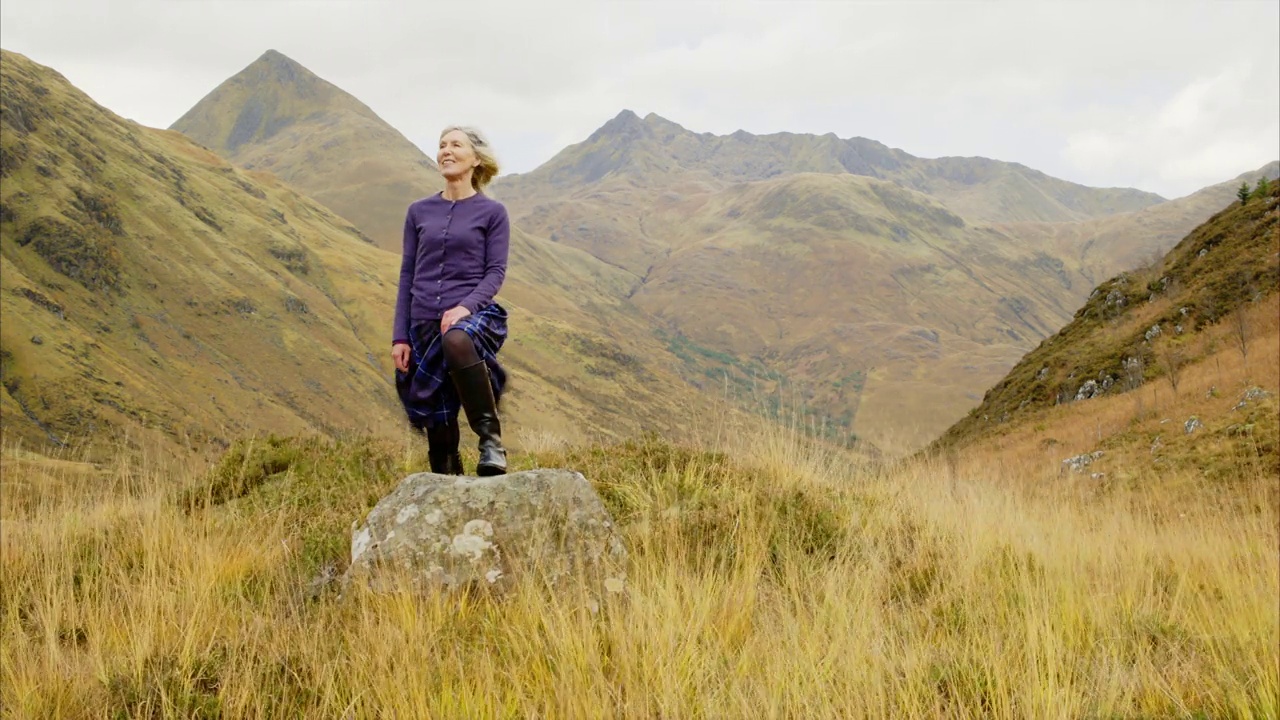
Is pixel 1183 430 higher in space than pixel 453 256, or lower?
lower

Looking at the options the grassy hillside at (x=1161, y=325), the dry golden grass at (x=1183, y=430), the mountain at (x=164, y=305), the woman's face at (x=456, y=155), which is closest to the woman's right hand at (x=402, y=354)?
the woman's face at (x=456, y=155)

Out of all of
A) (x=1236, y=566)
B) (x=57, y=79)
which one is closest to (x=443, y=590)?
(x=1236, y=566)

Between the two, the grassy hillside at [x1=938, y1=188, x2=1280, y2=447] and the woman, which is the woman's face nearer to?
the woman

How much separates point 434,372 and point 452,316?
51 cm

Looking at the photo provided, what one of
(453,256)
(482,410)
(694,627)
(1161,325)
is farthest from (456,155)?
(1161,325)

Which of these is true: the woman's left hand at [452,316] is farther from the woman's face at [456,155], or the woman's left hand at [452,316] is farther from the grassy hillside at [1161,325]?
the grassy hillside at [1161,325]

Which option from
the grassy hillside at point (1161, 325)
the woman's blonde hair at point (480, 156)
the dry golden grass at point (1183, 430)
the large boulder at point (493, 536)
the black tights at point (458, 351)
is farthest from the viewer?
the grassy hillside at point (1161, 325)

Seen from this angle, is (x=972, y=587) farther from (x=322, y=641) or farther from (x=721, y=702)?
(x=322, y=641)

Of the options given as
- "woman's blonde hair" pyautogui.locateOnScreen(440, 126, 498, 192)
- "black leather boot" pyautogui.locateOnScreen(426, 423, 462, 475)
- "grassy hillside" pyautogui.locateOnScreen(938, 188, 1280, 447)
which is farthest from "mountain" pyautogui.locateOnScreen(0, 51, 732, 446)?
"woman's blonde hair" pyautogui.locateOnScreen(440, 126, 498, 192)

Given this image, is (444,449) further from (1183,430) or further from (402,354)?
(1183,430)

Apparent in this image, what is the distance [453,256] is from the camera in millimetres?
4258

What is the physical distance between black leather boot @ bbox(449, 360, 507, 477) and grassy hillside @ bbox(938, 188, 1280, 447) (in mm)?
16564

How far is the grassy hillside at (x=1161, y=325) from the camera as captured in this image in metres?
18.5

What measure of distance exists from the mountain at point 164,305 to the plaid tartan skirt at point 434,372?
50.4m
